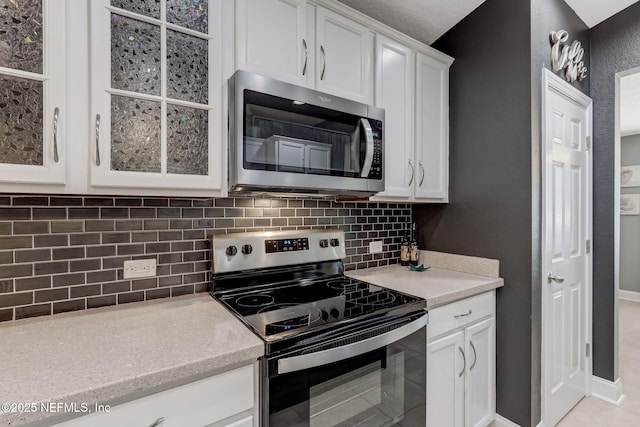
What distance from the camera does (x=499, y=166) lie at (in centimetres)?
190

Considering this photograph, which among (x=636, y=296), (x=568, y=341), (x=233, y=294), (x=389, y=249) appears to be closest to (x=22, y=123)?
(x=233, y=294)

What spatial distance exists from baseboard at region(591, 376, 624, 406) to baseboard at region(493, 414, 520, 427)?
3.20ft

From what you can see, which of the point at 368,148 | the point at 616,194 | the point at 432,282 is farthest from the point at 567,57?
the point at 432,282

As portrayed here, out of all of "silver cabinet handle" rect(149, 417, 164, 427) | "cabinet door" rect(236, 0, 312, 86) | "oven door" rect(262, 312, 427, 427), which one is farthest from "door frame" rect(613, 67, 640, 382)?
"silver cabinet handle" rect(149, 417, 164, 427)

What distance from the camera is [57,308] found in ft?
4.08

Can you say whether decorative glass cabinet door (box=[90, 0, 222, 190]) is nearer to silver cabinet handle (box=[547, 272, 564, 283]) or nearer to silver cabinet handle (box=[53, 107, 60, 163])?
silver cabinet handle (box=[53, 107, 60, 163])

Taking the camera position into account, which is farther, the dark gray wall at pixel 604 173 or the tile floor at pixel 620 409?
the dark gray wall at pixel 604 173

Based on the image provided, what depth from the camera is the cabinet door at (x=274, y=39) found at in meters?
1.33

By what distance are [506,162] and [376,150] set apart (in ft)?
2.77

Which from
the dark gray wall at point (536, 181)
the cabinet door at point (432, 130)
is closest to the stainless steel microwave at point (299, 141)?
the cabinet door at point (432, 130)

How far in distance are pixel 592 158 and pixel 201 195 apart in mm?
2614

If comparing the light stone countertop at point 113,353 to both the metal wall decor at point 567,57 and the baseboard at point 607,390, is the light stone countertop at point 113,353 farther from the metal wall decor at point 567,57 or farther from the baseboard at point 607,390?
the baseboard at point 607,390

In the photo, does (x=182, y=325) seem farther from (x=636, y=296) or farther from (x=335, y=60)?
(x=636, y=296)

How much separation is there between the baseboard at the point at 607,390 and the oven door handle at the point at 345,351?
1.88 metres
